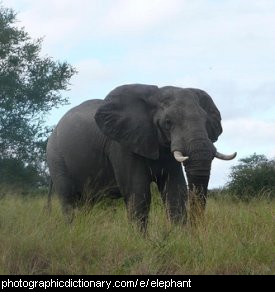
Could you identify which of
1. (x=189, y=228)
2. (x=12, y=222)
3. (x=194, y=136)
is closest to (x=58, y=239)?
(x=12, y=222)

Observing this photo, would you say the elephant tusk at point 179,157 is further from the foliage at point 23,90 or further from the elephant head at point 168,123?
the foliage at point 23,90

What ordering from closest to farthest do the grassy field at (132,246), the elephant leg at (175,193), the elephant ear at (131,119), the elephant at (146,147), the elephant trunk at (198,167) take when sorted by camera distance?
the grassy field at (132,246) < the elephant trunk at (198,167) < the elephant at (146,147) < the elephant leg at (175,193) < the elephant ear at (131,119)

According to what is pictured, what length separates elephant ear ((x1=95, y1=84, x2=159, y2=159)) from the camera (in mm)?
9430

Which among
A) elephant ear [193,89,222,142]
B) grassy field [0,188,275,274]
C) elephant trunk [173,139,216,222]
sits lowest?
grassy field [0,188,275,274]

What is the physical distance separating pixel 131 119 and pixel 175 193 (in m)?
1.08

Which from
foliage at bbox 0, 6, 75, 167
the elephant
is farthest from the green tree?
the elephant

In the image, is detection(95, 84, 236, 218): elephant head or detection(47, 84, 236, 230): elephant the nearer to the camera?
detection(95, 84, 236, 218): elephant head

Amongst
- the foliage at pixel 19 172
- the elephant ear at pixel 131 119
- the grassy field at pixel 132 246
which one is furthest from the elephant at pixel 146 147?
the foliage at pixel 19 172

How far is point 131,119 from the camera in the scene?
9742 millimetres

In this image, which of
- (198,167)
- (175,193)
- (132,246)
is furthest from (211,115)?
(132,246)

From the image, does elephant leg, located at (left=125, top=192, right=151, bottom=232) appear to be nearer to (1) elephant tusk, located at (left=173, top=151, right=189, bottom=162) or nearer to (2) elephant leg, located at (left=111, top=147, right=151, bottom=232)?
(2) elephant leg, located at (left=111, top=147, right=151, bottom=232)

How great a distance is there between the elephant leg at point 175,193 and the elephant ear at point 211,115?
0.65 meters

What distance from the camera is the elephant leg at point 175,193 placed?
918cm
